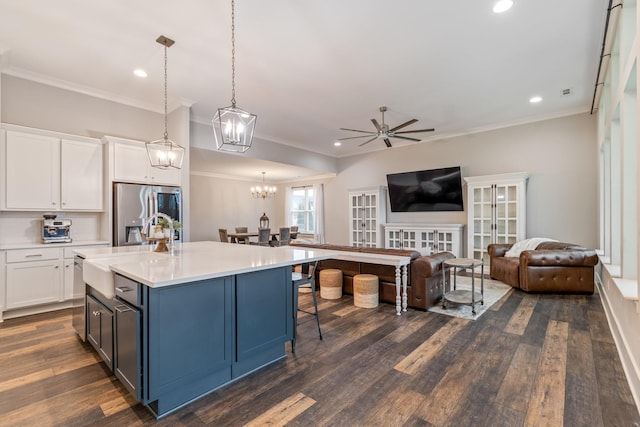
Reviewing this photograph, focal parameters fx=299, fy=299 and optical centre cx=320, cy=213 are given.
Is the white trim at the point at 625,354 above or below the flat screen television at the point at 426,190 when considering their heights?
below

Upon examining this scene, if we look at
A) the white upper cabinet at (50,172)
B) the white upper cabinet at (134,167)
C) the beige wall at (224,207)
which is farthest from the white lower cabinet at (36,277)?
the beige wall at (224,207)

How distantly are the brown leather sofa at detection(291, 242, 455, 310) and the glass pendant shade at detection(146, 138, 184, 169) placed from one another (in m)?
2.66

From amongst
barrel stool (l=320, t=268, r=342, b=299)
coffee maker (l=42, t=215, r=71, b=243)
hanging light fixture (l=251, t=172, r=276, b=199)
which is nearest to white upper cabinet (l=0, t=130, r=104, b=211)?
coffee maker (l=42, t=215, r=71, b=243)

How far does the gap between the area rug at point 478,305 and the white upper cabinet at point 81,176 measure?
5.02 metres

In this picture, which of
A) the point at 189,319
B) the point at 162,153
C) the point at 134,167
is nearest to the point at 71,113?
the point at 134,167

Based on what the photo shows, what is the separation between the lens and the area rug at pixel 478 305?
3.82 m

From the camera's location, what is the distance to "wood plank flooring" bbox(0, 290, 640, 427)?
189cm

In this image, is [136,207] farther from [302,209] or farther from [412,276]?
[302,209]

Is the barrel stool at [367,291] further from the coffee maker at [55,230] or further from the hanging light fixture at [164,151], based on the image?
the coffee maker at [55,230]

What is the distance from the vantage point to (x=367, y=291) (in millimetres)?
4078

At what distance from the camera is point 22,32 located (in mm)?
3092

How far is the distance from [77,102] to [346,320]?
488 cm

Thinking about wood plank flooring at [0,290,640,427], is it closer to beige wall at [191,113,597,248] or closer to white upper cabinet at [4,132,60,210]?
white upper cabinet at [4,132,60,210]

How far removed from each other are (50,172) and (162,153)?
2.00m
